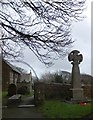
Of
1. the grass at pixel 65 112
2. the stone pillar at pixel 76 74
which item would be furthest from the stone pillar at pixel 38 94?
the stone pillar at pixel 76 74

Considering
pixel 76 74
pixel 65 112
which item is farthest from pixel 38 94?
pixel 65 112

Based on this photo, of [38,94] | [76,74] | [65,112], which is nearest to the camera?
[65,112]

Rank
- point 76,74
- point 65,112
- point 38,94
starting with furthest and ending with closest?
point 76,74 < point 38,94 < point 65,112

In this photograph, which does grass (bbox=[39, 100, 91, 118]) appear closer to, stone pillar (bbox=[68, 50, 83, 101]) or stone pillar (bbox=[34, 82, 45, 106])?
stone pillar (bbox=[34, 82, 45, 106])

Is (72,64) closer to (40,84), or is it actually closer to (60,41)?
(40,84)

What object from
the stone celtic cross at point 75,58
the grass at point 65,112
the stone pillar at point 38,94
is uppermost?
the stone celtic cross at point 75,58

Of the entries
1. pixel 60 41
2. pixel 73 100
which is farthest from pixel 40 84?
pixel 60 41

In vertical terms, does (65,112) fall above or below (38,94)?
below

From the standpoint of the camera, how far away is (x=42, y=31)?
1373 centimetres

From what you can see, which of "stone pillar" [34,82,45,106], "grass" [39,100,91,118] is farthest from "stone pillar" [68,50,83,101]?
"grass" [39,100,91,118]

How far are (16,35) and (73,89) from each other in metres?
14.0

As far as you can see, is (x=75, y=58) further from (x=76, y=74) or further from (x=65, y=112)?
(x=65, y=112)

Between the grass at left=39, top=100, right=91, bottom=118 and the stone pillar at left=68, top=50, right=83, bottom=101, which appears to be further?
the stone pillar at left=68, top=50, right=83, bottom=101

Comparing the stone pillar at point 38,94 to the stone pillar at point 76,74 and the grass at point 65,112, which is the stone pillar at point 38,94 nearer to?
the grass at point 65,112
